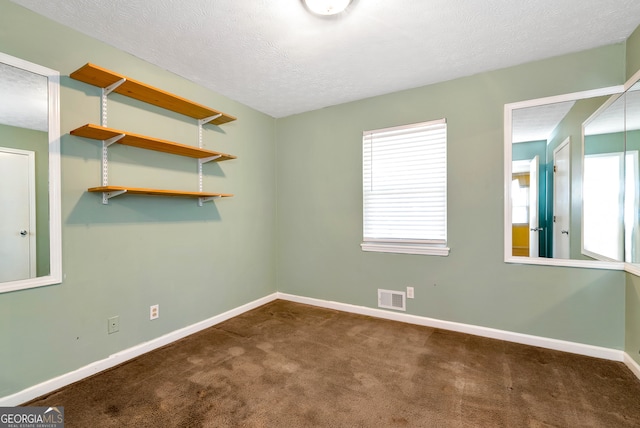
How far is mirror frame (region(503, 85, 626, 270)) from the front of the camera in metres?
2.32

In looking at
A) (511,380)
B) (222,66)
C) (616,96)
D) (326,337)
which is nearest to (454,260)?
(511,380)

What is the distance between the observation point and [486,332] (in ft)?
8.99

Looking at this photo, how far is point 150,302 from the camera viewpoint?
254 cm

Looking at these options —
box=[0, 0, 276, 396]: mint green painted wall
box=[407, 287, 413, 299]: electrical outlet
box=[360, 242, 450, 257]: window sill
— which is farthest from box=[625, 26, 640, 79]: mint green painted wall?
box=[0, 0, 276, 396]: mint green painted wall

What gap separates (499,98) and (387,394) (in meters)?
2.64

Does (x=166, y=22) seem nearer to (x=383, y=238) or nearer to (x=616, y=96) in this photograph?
(x=383, y=238)

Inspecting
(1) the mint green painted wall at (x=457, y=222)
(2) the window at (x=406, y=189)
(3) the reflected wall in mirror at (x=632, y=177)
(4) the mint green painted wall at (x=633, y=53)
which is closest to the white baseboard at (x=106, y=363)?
(1) the mint green painted wall at (x=457, y=222)

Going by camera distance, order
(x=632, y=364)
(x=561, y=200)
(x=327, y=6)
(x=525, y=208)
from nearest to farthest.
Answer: (x=327, y=6)
(x=632, y=364)
(x=561, y=200)
(x=525, y=208)

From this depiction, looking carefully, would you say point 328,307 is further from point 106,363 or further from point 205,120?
point 205,120

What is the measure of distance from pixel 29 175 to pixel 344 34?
230 cm

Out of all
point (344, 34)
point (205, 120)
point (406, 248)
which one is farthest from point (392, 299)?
point (205, 120)

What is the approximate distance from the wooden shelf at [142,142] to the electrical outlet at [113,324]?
1.38 metres

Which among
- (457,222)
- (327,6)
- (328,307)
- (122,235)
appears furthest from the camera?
(328,307)

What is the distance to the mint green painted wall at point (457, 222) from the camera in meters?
2.39
